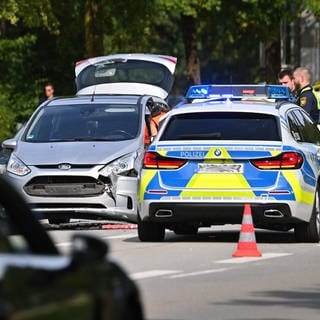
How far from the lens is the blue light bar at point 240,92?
19.3 meters

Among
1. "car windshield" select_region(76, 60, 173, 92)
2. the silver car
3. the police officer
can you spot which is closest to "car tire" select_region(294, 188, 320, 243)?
the silver car

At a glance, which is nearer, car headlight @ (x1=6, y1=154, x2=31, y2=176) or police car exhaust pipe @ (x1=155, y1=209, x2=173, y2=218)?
police car exhaust pipe @ (x1=155, y1=209, x2=173, y2=218)

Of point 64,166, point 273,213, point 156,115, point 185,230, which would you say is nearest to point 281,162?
point 273,213

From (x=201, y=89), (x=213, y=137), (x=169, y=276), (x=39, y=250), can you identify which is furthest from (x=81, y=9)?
(x=39, y=250)

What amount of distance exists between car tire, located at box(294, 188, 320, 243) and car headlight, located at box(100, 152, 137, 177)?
8.74 feet

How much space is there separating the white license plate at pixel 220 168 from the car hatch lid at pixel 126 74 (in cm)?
880

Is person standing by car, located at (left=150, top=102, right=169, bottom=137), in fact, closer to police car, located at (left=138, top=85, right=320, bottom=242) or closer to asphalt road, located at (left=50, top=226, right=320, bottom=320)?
asphalt road, located at (left=50, top=226, right=320, bottom=320)

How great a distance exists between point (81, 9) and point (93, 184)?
68.8 ft

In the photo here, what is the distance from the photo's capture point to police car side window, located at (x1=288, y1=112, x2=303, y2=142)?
54.7 ft

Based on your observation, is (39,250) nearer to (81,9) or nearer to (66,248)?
(66,248)

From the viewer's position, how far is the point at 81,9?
3884 centimetres

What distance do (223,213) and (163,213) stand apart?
0.66 meters

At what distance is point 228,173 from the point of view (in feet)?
52.7

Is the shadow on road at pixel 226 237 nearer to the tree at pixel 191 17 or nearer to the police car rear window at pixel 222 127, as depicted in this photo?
the police car rear window at pixel 222 127
